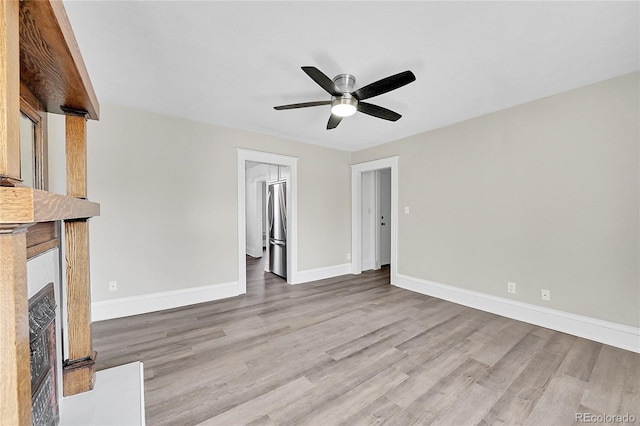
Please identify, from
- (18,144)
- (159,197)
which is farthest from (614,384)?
(159,197)

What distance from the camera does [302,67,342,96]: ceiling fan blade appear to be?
5.86ft

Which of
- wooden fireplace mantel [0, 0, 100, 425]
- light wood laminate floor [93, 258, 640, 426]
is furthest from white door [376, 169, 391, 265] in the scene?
wooden fireplace mantel [0, 0, 100, 425]

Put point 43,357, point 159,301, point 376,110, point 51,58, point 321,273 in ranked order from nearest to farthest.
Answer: point 51,58, point 43,357, point 376,110, point 159,301, point 321,273

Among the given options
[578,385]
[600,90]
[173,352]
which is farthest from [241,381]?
[600,90]

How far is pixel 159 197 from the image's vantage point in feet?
10.5

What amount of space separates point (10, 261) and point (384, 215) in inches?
220

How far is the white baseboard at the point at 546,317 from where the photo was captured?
2.32m

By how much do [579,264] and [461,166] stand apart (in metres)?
1.61

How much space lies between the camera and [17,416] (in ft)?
1.76

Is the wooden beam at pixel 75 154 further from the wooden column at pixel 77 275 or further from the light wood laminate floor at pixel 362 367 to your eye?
the light wood laminate floor at pixel 362 367

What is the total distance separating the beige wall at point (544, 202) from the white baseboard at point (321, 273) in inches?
59.1

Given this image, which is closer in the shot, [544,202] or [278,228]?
[544,202]

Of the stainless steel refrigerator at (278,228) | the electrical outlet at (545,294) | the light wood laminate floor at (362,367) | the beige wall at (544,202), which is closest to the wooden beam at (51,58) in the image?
the light wood laminate floor at (362,367)

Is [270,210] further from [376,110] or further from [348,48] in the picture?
[348,48]
